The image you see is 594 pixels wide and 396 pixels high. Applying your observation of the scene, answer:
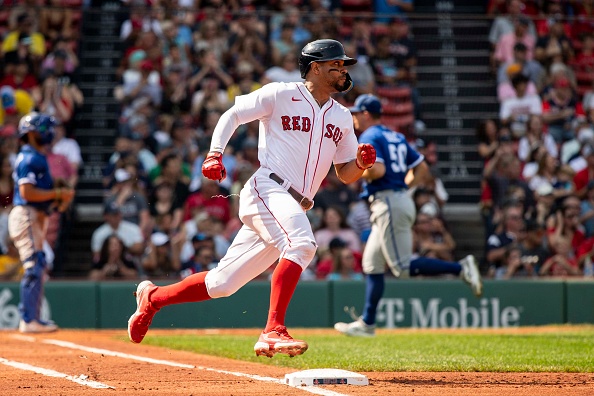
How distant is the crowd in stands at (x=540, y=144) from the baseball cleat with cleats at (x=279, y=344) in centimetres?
865

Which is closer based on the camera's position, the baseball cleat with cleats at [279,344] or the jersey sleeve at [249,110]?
the baseball cleat with cleats at [279,344]

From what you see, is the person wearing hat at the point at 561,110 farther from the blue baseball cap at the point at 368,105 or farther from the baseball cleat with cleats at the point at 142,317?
the baseball cleat with cleats at the point at 142,317

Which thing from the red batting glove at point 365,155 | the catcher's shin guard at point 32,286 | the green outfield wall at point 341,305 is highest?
the red batting glove at point 365,155

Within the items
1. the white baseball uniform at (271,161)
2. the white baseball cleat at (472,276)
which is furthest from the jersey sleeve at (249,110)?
the white baseball cleat at (472,276)

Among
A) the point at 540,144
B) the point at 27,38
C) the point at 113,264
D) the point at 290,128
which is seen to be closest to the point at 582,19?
the point at 540,144

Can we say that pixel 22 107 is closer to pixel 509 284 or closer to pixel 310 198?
Result: pixel 509 284

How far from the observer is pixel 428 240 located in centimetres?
1479

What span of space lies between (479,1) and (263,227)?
47.6 ft

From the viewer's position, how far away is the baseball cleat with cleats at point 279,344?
6.32 m

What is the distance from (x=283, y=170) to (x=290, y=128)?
0.92 ft

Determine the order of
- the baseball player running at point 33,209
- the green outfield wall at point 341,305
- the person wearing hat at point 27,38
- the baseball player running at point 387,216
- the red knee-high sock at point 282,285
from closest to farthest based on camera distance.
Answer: the red knee-high sock at point 282,285, the baseball player running at point 387,216, the baseball player running at point 33,209, the green outfield wall at point 341,305, the person wearing hat at point 27,38

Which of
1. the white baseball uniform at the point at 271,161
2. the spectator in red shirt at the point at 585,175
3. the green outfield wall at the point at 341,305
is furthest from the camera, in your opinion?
the spectator in red shirt at the point at 585,175

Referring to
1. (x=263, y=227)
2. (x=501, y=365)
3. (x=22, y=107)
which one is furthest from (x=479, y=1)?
(x=263, y=227)

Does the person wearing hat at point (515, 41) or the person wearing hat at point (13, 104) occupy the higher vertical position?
the person wearing hat at point (515, 41)
